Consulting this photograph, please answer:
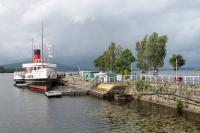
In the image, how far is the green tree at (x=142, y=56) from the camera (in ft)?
248

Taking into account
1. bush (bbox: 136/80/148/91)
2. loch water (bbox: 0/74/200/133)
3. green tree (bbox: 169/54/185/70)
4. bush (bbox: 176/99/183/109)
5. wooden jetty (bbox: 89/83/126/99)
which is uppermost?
green tree (bbox: 169/54/185/70)

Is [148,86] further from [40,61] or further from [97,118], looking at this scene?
[40,61]

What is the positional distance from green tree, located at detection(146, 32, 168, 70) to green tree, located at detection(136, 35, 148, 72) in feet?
10.1

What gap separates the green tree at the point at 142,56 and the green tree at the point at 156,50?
3079mm

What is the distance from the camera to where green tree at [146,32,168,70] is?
71562mm

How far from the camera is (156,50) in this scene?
2815 inches

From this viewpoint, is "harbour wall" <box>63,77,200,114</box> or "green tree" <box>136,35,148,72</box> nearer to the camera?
"harbour wall" <box>63,77,200,114</box>

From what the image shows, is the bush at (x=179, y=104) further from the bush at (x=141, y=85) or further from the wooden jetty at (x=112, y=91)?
the wooden jetty at (x=112, y=91)

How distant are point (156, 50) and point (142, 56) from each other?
5.54 m

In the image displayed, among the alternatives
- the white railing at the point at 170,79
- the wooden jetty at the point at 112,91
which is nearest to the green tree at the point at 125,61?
the white railing at the point at 170,79

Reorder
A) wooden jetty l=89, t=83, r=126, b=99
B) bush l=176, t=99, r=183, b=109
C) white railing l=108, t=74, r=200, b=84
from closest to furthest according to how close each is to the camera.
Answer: bush l=176, t=99, r=183, b=109, white railing l=108, t=74, r=200, b=84, wooden jetty l=89, t=83, r=126, b=99

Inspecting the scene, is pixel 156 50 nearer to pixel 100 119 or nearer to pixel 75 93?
pixel 75 93

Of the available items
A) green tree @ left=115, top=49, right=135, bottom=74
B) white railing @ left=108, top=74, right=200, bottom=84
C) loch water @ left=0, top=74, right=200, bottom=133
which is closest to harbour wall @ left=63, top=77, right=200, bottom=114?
Answer: white railing @ left=108, top=74, right=200, bottom=84

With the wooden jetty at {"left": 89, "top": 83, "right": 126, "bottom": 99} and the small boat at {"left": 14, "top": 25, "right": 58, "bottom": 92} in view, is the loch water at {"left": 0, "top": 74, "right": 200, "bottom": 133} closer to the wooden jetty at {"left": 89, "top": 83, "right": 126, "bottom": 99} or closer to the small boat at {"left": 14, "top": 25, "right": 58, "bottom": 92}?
the wooden jetty at {"left": 89, "top": 83, "right": 126, "bottom": 99}
